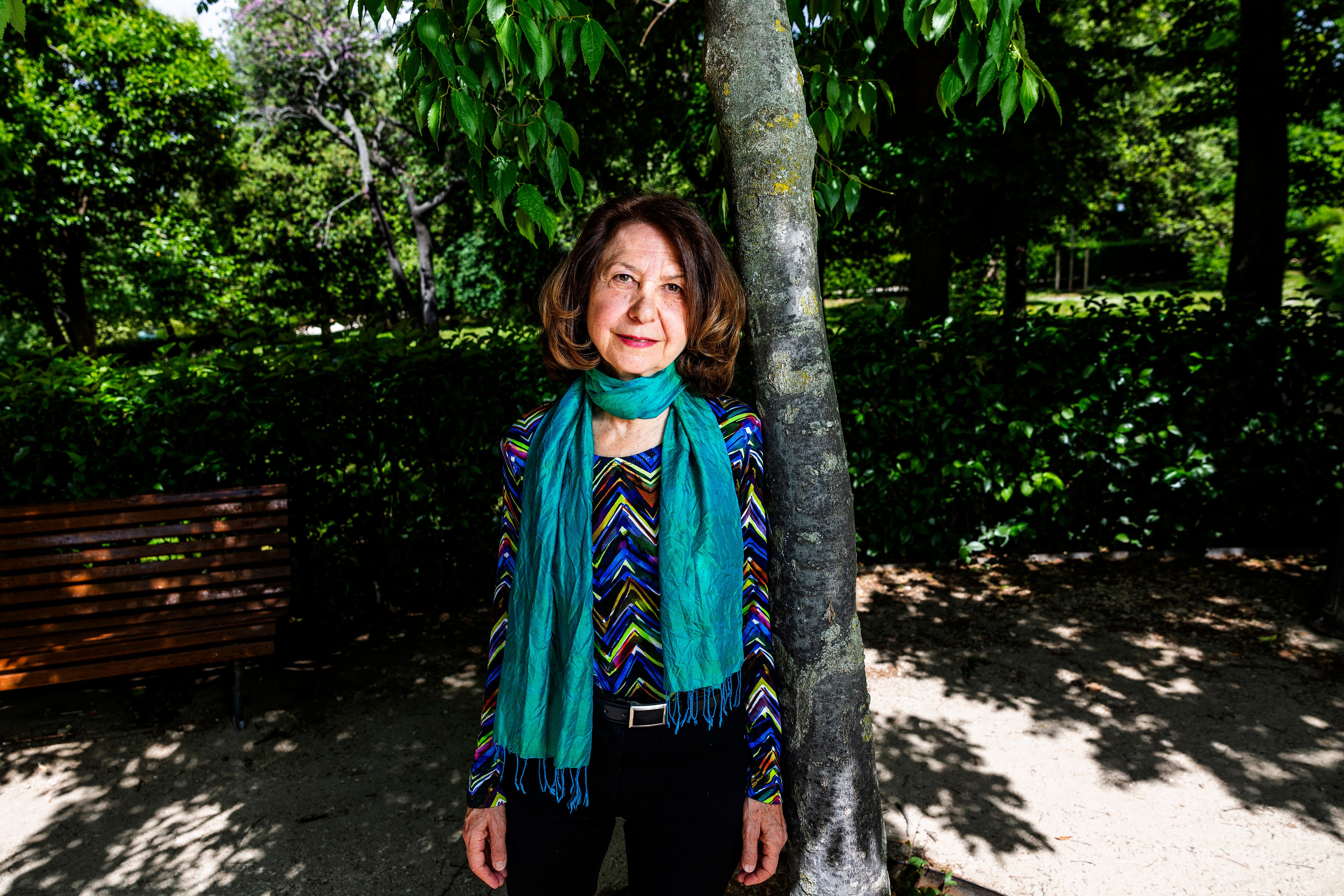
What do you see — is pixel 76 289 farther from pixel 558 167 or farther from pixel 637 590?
pixel 637 590

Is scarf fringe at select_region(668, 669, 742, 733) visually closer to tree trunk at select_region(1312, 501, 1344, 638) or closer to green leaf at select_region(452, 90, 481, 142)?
green leaf at select_region(452, 90, 481, 142)

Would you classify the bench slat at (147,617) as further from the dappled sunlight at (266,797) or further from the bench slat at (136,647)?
the dappled sunlight at (266,797)

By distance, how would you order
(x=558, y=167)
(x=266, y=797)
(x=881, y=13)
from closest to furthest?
1. (x=558, y=167)
2. (x=881, y=13)
3. (x=266, y=797)

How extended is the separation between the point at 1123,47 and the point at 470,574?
434 inches

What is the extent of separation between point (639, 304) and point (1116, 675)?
13.1ft

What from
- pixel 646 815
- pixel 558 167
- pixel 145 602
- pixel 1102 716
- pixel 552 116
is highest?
pixel 552 116

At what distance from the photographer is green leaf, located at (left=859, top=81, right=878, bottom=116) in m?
2.55

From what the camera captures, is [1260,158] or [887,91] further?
[1260,158]

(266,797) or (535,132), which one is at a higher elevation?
(535,132)

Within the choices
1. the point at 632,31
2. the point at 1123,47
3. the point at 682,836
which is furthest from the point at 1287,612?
the point at 1123,47

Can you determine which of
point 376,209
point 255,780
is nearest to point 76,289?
point 376,209

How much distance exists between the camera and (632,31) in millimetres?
7184

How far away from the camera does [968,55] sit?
2.08 meters

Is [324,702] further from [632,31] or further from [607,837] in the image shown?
[632,31]
